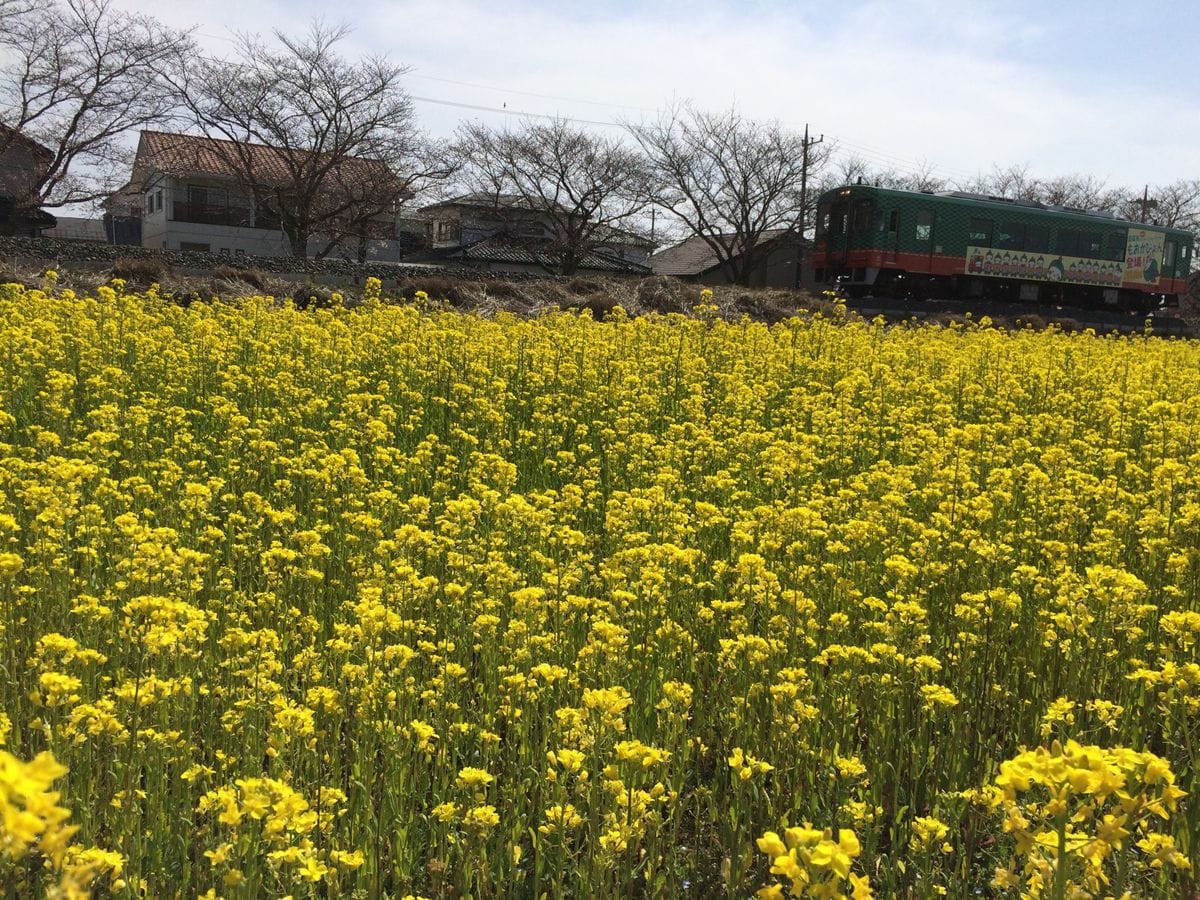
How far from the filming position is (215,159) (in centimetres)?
3994

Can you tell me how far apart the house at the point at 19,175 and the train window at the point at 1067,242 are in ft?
87.1

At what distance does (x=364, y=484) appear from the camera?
13.8 ft

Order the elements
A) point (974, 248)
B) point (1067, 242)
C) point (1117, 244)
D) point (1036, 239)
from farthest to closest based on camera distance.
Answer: point (1117, 244)
point (1067, 242)
point (1036, 239)
point (974, 248)

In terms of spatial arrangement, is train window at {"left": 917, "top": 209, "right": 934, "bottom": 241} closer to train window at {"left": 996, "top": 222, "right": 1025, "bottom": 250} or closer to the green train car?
the green train car

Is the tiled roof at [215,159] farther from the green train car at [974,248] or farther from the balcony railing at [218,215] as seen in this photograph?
the green train car at [974,248]

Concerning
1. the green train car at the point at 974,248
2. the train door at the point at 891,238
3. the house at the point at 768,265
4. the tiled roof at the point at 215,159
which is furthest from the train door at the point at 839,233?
the tiled roof at the point at 215,159

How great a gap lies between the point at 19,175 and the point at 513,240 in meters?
18.6

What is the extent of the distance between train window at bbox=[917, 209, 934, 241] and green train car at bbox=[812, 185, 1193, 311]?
0.02 metres

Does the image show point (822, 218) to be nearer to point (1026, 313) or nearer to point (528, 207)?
point (1026, 313)

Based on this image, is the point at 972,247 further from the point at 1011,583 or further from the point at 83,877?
the point at 83,877

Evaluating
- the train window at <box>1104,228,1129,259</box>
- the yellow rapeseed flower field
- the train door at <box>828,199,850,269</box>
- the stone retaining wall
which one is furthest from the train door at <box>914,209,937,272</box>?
the yellow rapeseed flower field

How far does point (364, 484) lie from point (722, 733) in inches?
80.5

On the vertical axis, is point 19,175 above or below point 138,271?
above

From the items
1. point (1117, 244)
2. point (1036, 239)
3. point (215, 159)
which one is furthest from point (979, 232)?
point (215, 159)
